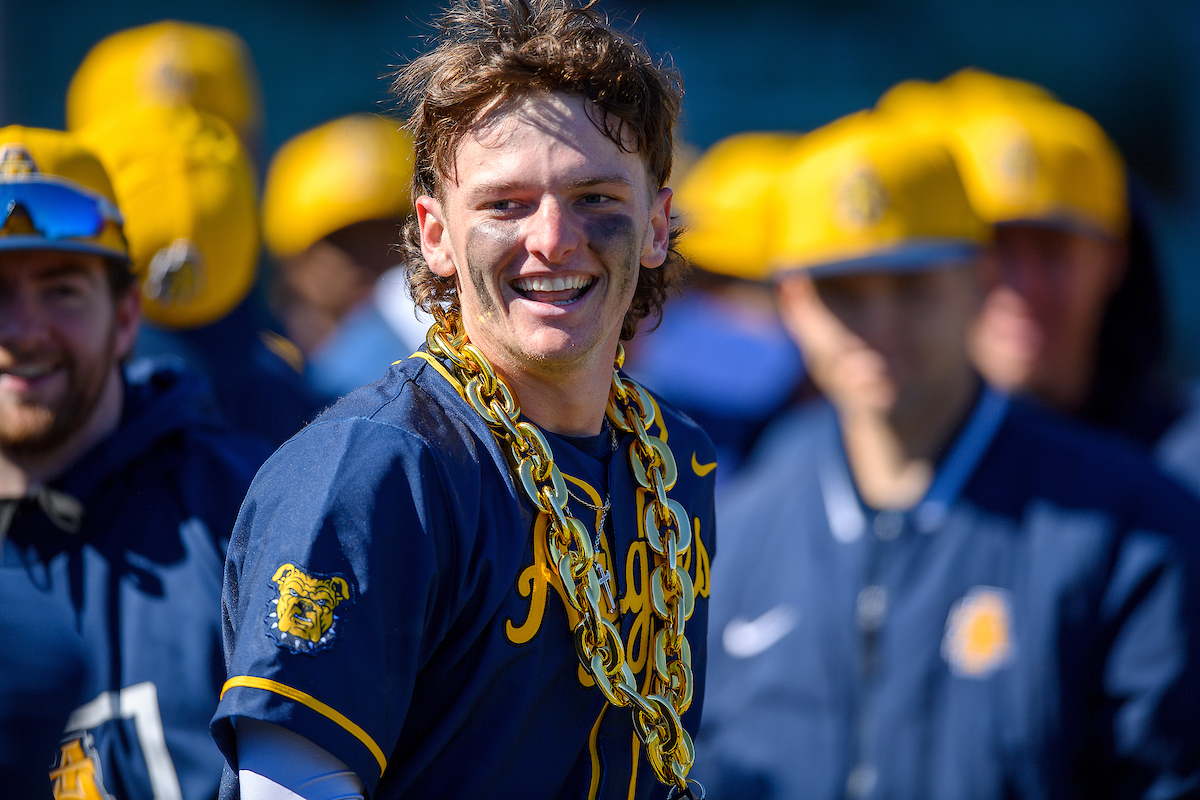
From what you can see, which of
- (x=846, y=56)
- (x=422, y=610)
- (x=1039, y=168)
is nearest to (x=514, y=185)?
(x=422, y=610)

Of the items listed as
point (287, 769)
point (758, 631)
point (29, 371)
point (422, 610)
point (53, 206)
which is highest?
point (53, 206)

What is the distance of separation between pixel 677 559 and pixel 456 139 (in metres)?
0.82

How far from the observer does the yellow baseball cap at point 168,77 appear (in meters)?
5.38

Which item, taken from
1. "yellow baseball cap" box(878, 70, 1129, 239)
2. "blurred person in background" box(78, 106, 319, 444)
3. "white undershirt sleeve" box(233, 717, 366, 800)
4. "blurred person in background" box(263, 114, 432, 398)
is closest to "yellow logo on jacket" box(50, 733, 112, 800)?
"white undershirt sleeve" box(233, 717, 366, 800)

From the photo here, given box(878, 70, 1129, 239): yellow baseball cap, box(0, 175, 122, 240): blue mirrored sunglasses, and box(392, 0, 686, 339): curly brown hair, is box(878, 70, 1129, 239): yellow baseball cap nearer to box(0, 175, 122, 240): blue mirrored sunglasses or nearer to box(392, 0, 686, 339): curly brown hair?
box(392, 0, 686, 339): curly brown hair

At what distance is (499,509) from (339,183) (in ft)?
14.4

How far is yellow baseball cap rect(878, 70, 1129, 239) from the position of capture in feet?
16.6

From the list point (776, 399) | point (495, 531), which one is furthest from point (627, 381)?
point (776, 399)

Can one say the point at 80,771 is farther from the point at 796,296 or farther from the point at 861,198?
the point at 861,198

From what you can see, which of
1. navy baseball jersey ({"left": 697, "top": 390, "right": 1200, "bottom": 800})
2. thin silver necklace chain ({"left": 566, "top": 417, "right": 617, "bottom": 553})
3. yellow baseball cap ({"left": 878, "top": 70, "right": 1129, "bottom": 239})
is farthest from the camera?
yellow baseball cap ({"left": 878, "top": 70, "right": 1129, "bottom": 239})

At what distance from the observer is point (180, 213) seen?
331 cm

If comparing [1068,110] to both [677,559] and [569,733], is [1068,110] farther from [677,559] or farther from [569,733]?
[569,733]

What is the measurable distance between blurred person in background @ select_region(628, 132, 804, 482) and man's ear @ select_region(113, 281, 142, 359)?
236 cm

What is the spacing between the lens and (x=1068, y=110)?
5.64m
